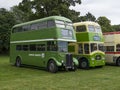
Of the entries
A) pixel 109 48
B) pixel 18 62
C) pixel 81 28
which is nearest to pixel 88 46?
pixel 81 28

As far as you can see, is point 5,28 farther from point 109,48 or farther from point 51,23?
point 51,23

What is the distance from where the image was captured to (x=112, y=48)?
81.5ft

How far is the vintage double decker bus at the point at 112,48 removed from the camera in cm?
2455

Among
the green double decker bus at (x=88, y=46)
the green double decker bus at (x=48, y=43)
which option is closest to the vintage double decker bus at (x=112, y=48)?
the green double decker bus at (x=88, y=46)

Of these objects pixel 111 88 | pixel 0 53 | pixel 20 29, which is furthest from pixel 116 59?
pixel 0 53

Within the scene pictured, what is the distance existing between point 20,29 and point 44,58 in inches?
198

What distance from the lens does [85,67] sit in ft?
73.1

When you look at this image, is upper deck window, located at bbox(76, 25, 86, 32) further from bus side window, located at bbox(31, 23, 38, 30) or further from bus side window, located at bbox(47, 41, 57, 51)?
bus side window, located at bbox(47, 41, 57, 51)

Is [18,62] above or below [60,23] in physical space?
below

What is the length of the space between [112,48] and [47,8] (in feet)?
63.0

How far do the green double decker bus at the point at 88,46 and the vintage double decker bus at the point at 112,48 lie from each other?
234 centimetres

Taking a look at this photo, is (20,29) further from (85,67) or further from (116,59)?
(116,59)

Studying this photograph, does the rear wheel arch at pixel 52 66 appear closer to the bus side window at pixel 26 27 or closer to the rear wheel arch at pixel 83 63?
the rear wheel arch at pixel 83 63

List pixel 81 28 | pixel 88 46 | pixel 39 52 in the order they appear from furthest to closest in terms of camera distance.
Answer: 1. pixel 81 28
2. pixel 88 46
3. pixel 39 52
